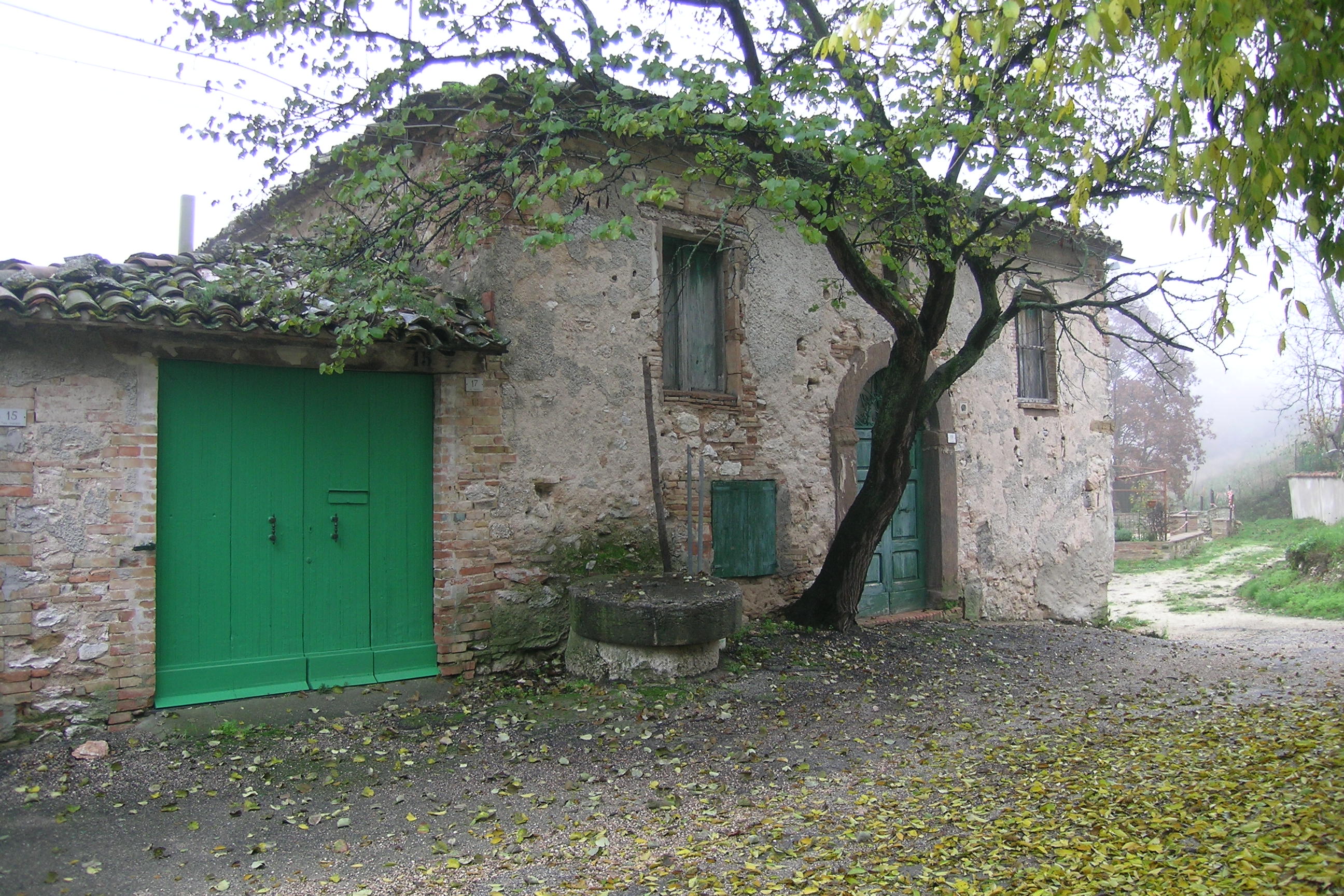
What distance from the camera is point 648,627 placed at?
211 inches

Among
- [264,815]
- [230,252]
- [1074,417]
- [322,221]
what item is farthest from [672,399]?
[1074,417]

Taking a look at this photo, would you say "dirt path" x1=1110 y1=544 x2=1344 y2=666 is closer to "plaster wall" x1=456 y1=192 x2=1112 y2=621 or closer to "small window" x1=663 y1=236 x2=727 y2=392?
"plaster wall" x1=456 y1=192 x2=1112 y2=621

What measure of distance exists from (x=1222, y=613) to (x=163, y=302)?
43.4 ft

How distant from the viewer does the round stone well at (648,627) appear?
539cm

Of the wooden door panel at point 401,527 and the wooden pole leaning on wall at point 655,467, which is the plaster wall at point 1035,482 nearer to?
the wooden pole leaning on wall at point 655,467

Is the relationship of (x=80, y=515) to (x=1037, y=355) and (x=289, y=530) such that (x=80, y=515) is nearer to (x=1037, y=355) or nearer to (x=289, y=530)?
(x=289, y=530)

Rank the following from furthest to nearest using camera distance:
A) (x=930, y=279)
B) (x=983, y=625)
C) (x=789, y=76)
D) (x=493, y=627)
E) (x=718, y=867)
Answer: (x=983, y=625) → (x=930, y=279) → (x=493, y=627) → (x=789, y=76) → (x=718, y=867)

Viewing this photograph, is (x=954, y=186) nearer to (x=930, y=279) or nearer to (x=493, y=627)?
(x=930, y=279)

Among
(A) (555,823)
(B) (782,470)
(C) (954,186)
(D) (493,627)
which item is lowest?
(A) (555,823)

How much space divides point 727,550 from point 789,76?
12.1ft

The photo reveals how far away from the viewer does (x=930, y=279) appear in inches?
264

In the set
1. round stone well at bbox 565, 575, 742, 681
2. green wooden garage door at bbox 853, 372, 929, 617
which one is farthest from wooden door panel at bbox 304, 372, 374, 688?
green wooden garage door at bbox 853, 372, 929, 617

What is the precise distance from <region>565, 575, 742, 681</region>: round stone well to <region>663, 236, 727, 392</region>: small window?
193 cm

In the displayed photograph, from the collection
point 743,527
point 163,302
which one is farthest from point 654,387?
point 163,302
